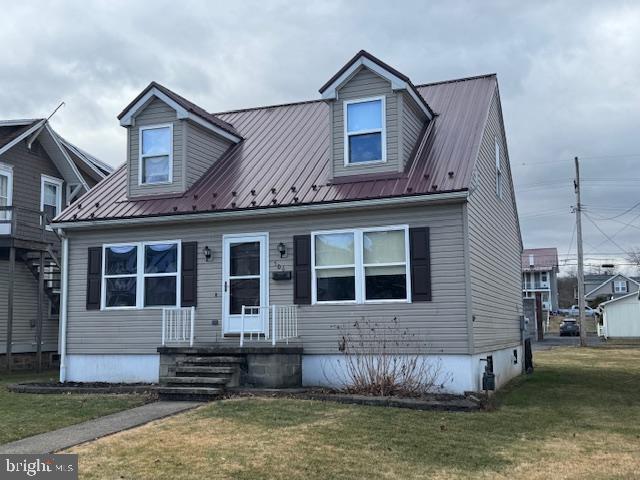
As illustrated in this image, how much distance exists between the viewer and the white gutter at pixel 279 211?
10922mm

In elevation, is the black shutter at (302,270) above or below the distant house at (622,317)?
above

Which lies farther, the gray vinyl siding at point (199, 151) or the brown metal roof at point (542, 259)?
the brown metal roof at point (542, 259)

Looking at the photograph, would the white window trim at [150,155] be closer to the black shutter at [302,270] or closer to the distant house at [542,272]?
the black shutter at [302,270]

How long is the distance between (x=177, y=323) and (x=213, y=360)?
166 cm

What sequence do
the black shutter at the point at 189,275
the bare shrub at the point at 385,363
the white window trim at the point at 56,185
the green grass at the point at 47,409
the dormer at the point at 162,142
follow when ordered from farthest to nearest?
the white window trim at the point at 56,185 → the dormer at the point at 162,142 → the black shutter at the point at 189,275 → the bare shrub at the point at 385,363 → the green grass at the point at 47,409

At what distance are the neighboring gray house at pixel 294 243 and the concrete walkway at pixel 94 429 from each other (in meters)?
0.80

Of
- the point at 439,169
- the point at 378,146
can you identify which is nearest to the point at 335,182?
the point at 378,146

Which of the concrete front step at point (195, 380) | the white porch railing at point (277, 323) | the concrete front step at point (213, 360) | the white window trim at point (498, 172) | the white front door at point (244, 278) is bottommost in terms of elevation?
the concrete front step at point (195, 380)

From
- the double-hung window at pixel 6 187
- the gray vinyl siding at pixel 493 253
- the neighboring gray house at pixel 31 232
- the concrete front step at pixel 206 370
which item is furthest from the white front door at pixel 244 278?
the double-hung window at pixel 6 187

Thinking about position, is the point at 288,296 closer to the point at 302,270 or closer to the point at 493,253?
the point at 302,270

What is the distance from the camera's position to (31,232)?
1920 cm

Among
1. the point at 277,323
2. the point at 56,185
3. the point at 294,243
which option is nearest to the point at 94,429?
the point at 277,323

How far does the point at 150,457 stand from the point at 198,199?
24.1ft

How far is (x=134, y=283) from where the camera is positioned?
43.7ft
